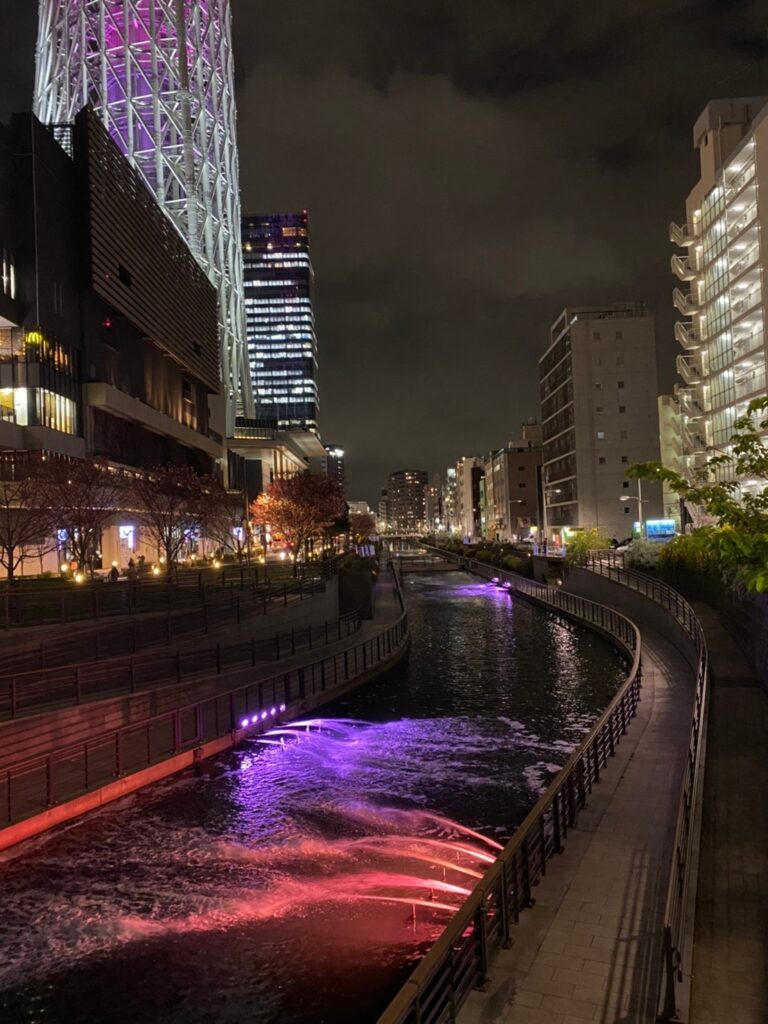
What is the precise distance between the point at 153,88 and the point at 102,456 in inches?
3867

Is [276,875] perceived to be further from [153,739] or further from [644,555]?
[644,555]

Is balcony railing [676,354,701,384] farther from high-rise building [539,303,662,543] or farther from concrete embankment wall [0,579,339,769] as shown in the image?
concrete embankment wall [0,579,339,769]

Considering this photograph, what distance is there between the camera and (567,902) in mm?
8570

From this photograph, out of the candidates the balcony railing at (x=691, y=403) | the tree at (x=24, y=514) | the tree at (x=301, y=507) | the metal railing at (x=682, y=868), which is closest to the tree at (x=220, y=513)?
the tree at (x=301, y=507)

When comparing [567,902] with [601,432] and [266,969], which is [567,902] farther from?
[601,432]

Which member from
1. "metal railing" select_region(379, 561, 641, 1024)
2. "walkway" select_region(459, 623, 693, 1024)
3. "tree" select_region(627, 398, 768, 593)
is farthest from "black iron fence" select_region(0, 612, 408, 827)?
"tree" select_region(627, 398, 768, 593)

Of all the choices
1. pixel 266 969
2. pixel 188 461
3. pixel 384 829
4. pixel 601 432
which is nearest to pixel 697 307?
pixel 601 432

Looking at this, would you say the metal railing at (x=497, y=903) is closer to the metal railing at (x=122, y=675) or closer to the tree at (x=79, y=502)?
the metal railing at (x=122, y=675)

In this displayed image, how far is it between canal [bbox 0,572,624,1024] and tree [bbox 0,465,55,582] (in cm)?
2034

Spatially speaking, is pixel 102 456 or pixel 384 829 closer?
pixel 384 829

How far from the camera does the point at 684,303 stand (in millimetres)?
68125

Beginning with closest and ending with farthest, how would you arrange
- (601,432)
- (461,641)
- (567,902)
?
(567,902), (461,641), (601,432)

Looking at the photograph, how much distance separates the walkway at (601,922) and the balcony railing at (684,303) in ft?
207

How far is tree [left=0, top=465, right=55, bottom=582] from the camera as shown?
112ft
